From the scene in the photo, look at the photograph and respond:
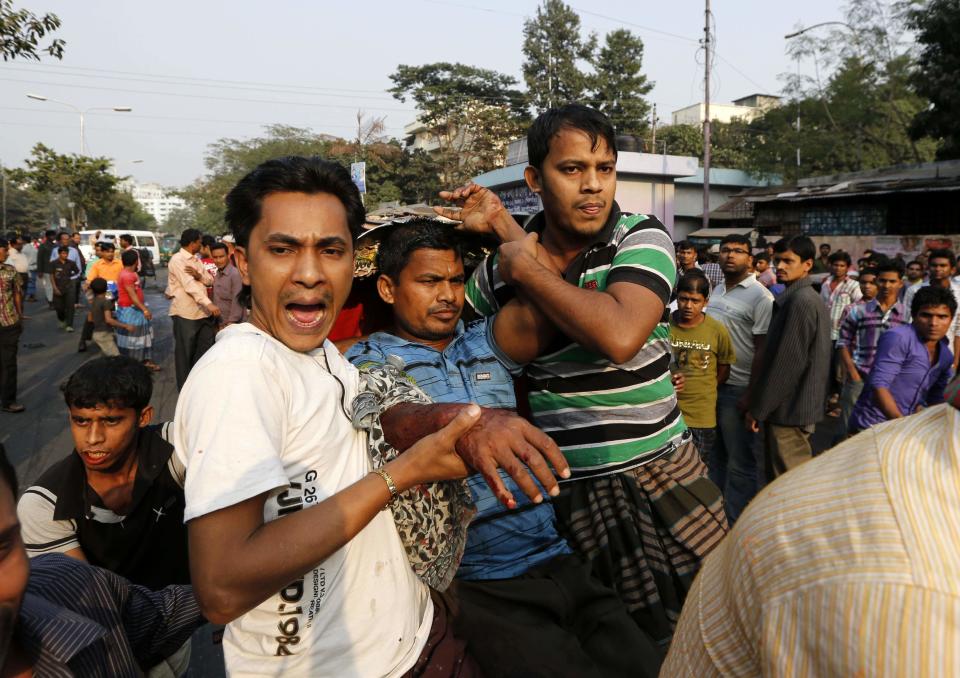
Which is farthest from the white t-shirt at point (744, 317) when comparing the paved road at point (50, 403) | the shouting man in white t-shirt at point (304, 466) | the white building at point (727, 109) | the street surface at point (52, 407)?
the white building at point (727, 109)

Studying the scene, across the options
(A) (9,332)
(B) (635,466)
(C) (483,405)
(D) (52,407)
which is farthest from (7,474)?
(D) (52,407)

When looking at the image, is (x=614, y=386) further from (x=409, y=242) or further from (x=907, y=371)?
(x=907, y=371)

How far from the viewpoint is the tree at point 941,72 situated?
19.5 metres

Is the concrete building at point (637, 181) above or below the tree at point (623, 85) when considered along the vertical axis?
below

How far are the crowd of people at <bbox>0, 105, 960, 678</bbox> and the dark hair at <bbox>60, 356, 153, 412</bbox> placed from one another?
0.01 meters

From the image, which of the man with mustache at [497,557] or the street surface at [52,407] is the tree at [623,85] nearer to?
the street surface at [52,407]

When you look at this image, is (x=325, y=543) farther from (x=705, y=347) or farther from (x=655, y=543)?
(x=705, y=347)

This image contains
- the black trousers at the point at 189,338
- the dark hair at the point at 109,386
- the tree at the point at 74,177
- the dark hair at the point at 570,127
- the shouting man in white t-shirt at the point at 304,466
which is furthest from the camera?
the tree at the point at 74,177

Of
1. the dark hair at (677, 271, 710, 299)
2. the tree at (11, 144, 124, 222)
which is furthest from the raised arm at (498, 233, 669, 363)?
the tree at (11, 144, 124, 222)

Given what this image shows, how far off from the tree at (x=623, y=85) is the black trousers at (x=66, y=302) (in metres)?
36.1

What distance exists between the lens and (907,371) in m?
4.55

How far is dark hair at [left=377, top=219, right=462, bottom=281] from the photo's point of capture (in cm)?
213

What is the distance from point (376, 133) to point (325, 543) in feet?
123

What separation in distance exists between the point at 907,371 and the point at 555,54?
44653 millimetres
